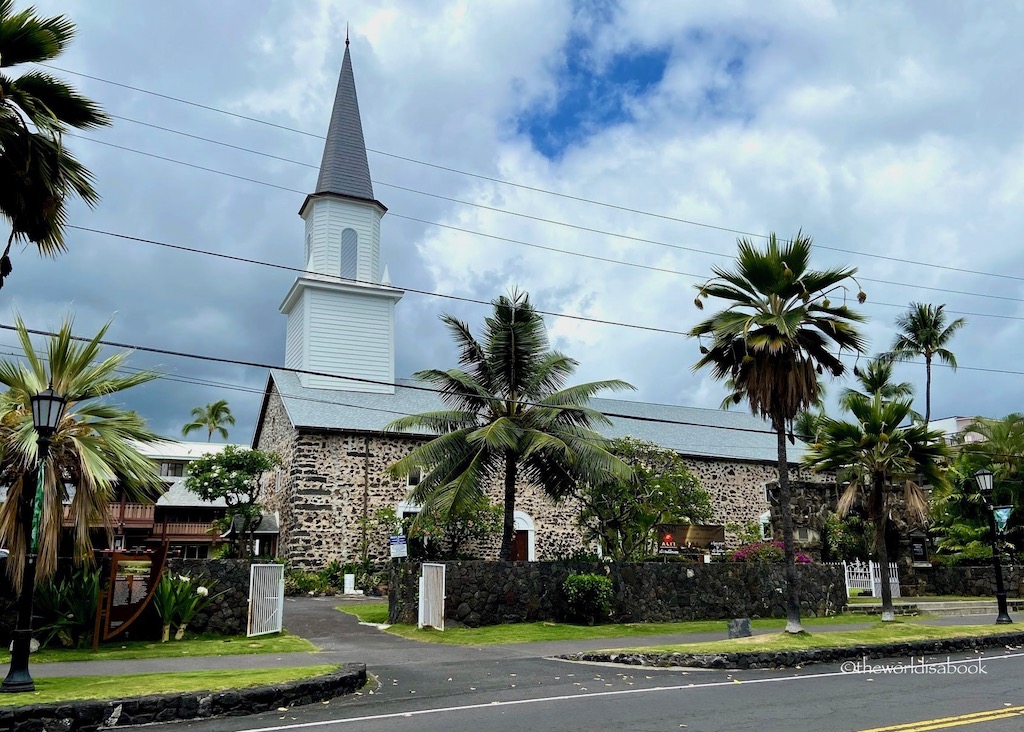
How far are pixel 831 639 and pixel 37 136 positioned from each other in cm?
1517

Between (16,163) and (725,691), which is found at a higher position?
(16,163)

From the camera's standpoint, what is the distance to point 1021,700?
10000 mm

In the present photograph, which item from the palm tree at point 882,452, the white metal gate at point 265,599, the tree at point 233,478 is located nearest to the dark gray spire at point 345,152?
the tree at point 233,478

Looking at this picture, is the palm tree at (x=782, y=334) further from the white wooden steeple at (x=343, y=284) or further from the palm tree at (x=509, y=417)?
the white wooden steeple at (x=343, y=284)

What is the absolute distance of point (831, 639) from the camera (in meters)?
15.3

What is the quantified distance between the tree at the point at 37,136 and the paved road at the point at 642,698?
22.0ft

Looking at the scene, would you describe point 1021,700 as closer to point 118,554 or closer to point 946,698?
point 946,698

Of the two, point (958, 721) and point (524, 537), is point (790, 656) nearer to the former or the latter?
point (958, 721)

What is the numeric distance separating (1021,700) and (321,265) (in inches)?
1147

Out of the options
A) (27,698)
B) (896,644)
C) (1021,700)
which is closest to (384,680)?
(27,698)

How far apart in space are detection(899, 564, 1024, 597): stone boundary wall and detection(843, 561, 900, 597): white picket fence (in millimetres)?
1067

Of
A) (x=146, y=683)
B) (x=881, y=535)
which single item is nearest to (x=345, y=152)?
(x=881, y=535)

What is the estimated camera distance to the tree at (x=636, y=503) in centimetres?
2259

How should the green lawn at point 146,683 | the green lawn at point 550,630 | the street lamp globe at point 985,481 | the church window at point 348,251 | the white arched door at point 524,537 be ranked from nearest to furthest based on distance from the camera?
the green lawn at point 146,683, the green lawn at point 550,630, the street lamp globe at point 985,481, the white arched door at point 524,537, the church window at point 348,251
